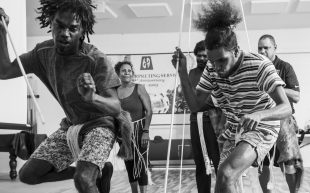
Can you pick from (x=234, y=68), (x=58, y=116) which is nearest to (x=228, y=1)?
(x=234, y=68)

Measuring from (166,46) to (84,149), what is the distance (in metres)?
8.69

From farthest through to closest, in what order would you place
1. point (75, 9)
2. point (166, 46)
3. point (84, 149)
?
1. point (166, 46)
2. point (75, 9)
3. point (84, 149)

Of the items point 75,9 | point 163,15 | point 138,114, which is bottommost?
point 138,114

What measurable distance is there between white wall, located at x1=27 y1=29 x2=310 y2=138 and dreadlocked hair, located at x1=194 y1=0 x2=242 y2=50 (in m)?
7.53

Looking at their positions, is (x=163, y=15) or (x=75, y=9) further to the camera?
(x=163, y=15)

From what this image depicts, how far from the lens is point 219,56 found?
2.81 m

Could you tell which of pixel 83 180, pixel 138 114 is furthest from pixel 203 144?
pixel 83 180

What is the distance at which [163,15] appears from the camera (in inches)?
407

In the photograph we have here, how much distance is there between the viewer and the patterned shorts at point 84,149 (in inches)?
110

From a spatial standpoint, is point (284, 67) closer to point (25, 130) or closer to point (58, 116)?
point (25, 130)

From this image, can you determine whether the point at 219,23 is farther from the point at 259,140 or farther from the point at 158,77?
the point at 158,77

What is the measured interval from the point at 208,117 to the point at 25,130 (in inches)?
193

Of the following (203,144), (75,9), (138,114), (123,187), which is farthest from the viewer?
(123,187)

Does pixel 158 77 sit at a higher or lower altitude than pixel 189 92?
lower
